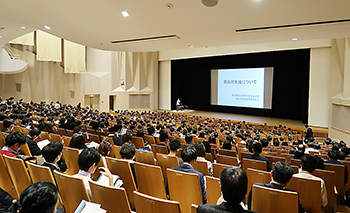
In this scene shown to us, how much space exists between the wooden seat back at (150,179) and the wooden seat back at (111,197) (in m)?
0.73

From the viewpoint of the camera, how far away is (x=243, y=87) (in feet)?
64.4

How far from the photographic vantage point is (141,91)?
22.6m

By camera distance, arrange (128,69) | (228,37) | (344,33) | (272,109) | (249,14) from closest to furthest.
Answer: (249,14)
(344,33)
(228,37)
(272,109)
(128,69)

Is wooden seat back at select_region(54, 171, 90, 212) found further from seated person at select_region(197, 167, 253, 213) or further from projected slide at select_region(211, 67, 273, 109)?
projected slide at select_region(211, 67, 273, 109)

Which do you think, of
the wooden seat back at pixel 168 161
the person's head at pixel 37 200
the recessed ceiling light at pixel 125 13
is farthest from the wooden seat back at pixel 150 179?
the recessed ceiling light at pixel 125 13

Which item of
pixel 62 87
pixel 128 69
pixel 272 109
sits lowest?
pixel 272 109

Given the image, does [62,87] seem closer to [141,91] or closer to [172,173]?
[141,91]

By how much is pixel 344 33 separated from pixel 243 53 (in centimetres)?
1207

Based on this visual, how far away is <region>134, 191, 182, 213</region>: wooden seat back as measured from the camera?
1.76 meters

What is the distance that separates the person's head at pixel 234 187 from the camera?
5.54 feet

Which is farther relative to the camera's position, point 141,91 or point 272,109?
point 141,91

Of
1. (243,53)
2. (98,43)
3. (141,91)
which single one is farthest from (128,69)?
(98,43)

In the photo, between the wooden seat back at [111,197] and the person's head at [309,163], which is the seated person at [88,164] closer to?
the wooden seat back at [111,197]

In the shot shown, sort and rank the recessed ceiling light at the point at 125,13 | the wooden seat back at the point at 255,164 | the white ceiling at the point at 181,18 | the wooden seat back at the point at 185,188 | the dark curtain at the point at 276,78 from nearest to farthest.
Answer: the wooden seat back at the point at 185,188 < the wooden seat back at the point at 255,164 < the white ceiling at the point at 181,18 < the recessed ceiling light at the point at 125,13 < the dark curtain at the point at 276,78
